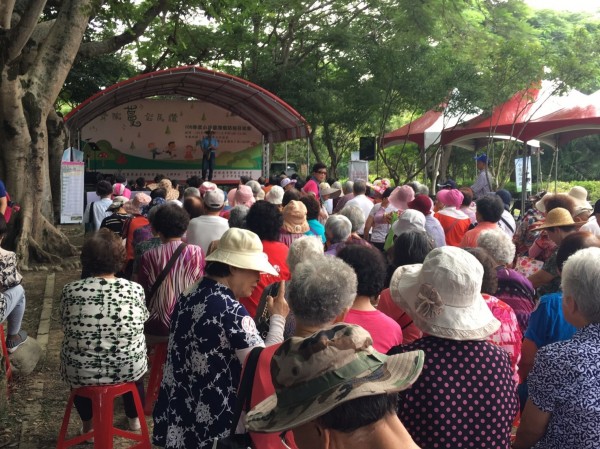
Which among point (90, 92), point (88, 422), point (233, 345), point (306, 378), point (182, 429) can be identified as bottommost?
point (88, 422)

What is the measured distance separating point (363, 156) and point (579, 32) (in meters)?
5.64

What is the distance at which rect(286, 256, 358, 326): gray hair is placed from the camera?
252 cm

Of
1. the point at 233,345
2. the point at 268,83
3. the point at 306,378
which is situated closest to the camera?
the point at 306,378

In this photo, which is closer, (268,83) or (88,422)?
(88,422)

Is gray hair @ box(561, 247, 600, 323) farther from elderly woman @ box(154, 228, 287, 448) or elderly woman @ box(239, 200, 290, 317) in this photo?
elderly woman @ box(239, 200, 290, 317)

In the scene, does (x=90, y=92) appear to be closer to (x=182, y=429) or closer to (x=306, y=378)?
(x=182, y=429)

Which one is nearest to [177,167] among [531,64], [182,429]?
[531,64]

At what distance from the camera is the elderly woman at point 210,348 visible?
111 inches

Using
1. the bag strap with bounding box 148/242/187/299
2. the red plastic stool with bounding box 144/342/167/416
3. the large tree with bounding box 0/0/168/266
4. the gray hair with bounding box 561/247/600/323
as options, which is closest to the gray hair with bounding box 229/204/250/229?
the bag strap with bounding box 148/242/187/299

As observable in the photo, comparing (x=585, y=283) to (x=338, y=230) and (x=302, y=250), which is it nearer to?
(x=302, y=250)

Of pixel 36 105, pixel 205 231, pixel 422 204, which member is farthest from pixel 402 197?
pixel 36 105

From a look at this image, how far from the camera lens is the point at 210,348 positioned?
9.30 ft

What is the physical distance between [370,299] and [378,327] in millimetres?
244

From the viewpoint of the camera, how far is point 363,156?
17.0 metres
